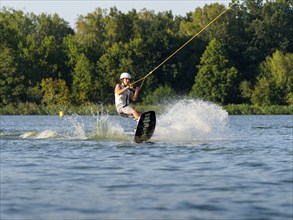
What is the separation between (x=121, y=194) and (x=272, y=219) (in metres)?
2.63

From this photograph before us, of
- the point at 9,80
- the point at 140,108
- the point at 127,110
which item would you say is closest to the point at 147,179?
the point at 127,110

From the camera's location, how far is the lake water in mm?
9992

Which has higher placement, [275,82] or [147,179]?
[275,82]

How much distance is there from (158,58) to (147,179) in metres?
73.8

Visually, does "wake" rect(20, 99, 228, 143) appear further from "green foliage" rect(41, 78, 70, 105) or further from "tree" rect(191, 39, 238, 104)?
"tree" rect(191, 39, 238, 104)

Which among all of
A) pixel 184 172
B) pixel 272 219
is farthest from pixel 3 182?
pixel 272 219

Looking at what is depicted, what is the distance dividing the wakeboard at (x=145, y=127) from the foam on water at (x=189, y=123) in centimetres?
93

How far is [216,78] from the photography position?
8162cm

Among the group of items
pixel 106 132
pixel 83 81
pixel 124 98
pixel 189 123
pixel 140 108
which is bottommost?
pixel 140 108

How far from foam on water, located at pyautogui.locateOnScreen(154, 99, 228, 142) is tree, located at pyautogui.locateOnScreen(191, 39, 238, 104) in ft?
180

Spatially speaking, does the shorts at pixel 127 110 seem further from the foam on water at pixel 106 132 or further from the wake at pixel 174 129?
the foam on water at pixel 106 132

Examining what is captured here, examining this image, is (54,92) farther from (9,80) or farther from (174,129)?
(174,129)

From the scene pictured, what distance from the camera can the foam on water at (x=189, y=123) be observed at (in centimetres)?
2322

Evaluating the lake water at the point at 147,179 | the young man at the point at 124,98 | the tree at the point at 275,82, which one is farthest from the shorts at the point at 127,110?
the tree at the point at 275,82
